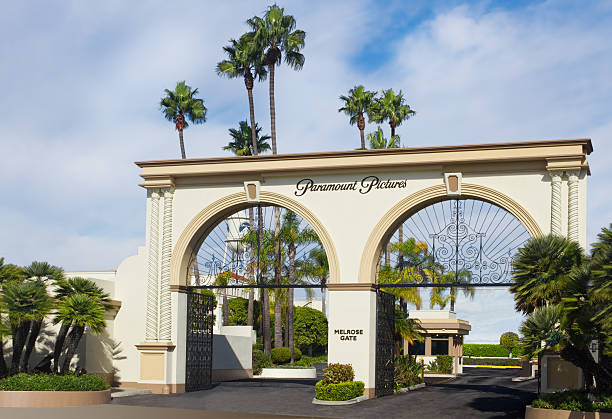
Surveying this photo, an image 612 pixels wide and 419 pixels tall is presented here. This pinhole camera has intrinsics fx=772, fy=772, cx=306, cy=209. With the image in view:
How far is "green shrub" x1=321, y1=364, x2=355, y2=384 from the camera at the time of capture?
24656mm

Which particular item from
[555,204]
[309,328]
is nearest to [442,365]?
[309,328]

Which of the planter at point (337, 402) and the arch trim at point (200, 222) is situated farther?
the arch trim at point (200, 222)

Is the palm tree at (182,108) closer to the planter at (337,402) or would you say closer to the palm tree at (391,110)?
the palm tree at (391,110)

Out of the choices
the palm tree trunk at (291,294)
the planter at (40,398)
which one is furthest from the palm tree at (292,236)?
the planter at (40,398)

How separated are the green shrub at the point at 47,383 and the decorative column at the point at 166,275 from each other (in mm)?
3897

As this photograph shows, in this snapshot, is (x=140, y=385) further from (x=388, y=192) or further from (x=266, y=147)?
(x=266, y=147)

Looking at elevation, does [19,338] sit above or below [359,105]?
below

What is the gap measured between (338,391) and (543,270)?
26.5 ft

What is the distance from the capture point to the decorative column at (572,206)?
921 inches

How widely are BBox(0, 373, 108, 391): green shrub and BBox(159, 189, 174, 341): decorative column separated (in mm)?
3897

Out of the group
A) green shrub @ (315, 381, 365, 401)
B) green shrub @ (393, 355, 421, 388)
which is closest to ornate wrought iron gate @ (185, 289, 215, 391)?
green shrub @ (315, 381, 365, 401)

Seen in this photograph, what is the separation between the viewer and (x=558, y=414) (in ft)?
→ 61.8

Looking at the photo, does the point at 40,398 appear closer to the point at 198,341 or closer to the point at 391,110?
the point at 198,341

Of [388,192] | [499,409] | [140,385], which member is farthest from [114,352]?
[499,409]
